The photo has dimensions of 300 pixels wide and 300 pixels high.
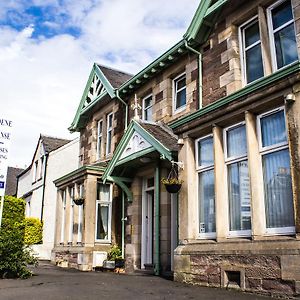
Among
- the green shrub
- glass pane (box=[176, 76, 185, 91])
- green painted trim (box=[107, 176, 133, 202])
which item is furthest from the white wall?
glass pane (box=[176, 76, 185, 91])

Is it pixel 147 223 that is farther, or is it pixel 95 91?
pixel 95 91

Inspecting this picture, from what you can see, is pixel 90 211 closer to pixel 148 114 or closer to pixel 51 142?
pixel 148 114

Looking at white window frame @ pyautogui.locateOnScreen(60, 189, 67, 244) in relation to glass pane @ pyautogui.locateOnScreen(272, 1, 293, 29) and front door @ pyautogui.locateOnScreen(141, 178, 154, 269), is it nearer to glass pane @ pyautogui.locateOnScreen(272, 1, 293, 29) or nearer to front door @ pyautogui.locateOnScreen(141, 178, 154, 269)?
front door @ pyautogui.locateOnScreen(141, 178, 154, 269)

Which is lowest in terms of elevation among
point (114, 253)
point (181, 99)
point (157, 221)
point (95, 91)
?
point (114, 253)

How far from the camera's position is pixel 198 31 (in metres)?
11.2

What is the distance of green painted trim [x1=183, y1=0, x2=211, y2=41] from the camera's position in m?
10.9

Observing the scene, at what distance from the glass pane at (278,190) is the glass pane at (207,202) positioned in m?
1.60

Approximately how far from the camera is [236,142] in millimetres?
8508

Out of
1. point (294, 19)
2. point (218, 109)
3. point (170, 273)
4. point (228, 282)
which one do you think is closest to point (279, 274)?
point (228, 282)

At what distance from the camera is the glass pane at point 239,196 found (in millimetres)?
8031

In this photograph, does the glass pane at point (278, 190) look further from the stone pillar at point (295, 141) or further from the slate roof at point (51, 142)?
the slate roof at point (51, 142)

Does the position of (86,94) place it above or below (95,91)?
above

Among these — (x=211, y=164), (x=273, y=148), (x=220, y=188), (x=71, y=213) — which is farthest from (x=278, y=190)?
(x=71, y=213)

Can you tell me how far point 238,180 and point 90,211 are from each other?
7421mm
